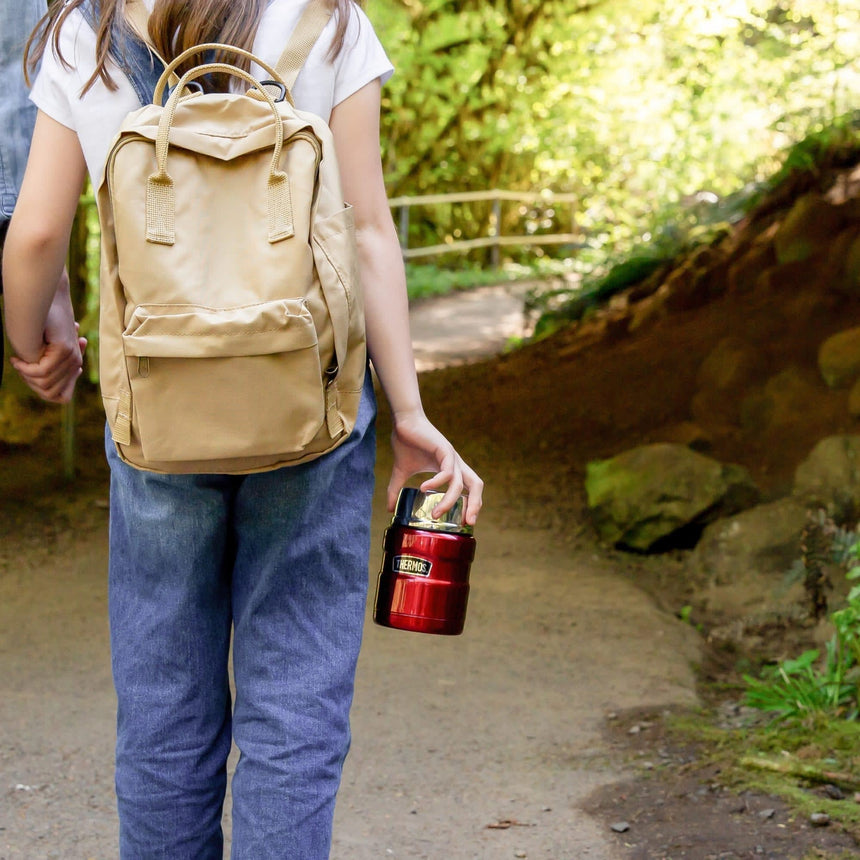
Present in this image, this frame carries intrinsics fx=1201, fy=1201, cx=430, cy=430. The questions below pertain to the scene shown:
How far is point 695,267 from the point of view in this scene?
8.62m

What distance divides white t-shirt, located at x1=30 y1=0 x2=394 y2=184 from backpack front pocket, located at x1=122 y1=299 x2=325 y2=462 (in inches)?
9.4

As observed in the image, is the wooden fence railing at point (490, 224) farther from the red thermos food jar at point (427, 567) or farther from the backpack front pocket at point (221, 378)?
the backpack front pocket at point (221, 378)

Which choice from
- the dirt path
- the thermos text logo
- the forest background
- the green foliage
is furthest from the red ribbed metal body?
the forest background

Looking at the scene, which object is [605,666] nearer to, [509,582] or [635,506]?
[509,582]

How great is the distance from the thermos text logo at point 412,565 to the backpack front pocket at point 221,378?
1.05 feet

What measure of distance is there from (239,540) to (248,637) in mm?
138

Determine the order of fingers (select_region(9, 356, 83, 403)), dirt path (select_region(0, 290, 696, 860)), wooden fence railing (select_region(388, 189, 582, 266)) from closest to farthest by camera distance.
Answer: fingers (select_region(9, 356, 83, 403)) < dirt path (select_region(0, 290, 696, 860)) < wooden fence railing (select_region(388, 189, 582, 266))

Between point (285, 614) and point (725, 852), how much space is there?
1.56 m

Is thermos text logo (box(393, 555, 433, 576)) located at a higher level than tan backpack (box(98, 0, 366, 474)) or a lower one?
lower

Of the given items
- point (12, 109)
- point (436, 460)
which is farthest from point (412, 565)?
point (12, 109)

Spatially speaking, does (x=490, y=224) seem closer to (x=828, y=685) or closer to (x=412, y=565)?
(x=828, y=685)

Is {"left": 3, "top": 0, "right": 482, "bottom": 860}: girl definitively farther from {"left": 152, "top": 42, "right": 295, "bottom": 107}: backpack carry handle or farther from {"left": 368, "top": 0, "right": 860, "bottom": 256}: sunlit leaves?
{"left": 368, "top": 0, "right": 860, "bottom": 256}: sunlit leaves

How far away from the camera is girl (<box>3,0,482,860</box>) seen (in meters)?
1.53

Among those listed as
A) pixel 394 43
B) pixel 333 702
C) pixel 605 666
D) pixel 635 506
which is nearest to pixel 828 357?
pixel 635 506
